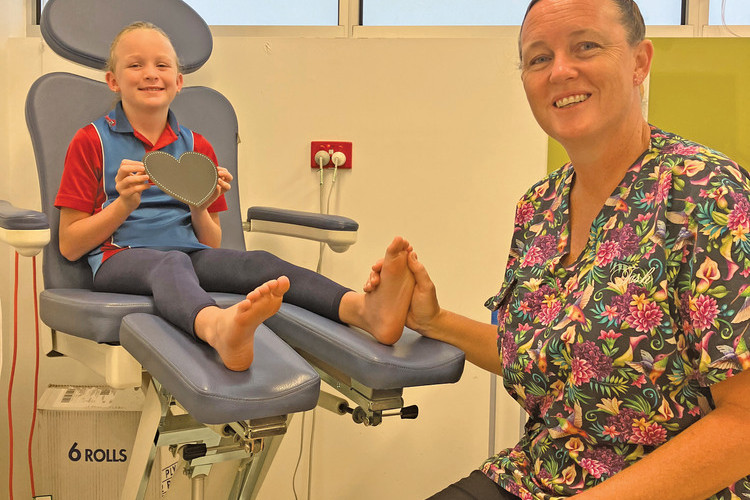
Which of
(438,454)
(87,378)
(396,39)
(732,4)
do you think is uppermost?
(732,4)

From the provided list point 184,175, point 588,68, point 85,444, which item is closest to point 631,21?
point 588,68

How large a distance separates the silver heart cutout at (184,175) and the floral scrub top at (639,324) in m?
0.85

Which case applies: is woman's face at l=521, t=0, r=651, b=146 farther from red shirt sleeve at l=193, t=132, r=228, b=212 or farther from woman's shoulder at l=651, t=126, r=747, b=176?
red shirt sleeve at l=193, t=132, r=228, b=212

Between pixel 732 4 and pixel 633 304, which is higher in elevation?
pixel 732 4

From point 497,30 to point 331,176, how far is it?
0.75m

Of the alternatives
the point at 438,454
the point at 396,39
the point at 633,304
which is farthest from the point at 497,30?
the point at 633,304

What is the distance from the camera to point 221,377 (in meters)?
0.97

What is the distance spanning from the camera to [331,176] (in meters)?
2.21

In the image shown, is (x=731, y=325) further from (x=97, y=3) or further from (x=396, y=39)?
(x=97, y=3)

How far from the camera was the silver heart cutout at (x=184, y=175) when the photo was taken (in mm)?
1508

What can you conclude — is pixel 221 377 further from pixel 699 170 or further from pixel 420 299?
→ pixel 699 170

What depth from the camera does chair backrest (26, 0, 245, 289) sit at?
166 centimetres

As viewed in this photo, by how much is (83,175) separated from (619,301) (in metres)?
1.26

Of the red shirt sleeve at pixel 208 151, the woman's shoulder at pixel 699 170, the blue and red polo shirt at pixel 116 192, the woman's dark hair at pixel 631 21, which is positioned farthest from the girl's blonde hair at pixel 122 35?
the woman's shoulder at pixel 699 170
